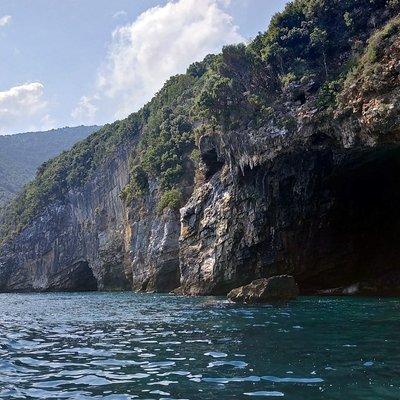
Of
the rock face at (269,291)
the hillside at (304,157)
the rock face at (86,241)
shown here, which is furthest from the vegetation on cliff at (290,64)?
the rock face at (86,241)

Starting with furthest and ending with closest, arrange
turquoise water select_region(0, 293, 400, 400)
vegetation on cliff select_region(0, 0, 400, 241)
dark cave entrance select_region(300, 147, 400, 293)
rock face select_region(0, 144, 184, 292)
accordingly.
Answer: rock face select_region(0, 144, 184, 292) < dark cave entrance select_region(300, 147, 400, 293) < vegetation on cliff select_region(0, 0, 400, 241) < turquoise water select_region(0, 293, 400, 400)

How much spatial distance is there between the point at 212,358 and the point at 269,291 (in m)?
15.7

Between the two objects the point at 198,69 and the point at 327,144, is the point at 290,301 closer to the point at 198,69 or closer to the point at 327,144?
the point at 327,144

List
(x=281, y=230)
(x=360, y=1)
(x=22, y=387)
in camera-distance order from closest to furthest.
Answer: (x=22, y=387) < (x=360, y=1) < (x=281, y=230)

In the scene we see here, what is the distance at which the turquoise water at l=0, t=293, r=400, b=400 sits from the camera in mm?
9617

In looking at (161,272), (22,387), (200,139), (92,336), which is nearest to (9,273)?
(161,272)

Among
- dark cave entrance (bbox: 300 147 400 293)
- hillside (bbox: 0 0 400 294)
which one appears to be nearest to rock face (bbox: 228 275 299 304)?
hillside (bbox: 0 0 400 294)

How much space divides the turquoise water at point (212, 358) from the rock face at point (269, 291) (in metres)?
5.69

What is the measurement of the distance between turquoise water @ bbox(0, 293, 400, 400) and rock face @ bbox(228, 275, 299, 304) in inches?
224

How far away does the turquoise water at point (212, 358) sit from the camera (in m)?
9.62

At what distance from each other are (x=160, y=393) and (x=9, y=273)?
85767mm

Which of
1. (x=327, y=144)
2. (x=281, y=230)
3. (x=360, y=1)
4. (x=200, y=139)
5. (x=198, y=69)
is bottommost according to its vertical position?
(x=281, y=230)

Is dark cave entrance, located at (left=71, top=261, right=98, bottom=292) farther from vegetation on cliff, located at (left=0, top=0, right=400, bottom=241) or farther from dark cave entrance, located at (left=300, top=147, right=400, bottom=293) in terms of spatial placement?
dark cave entrance, located at (left=300, top=147, right=400, bottom=293)

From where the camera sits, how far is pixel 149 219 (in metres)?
64.0
